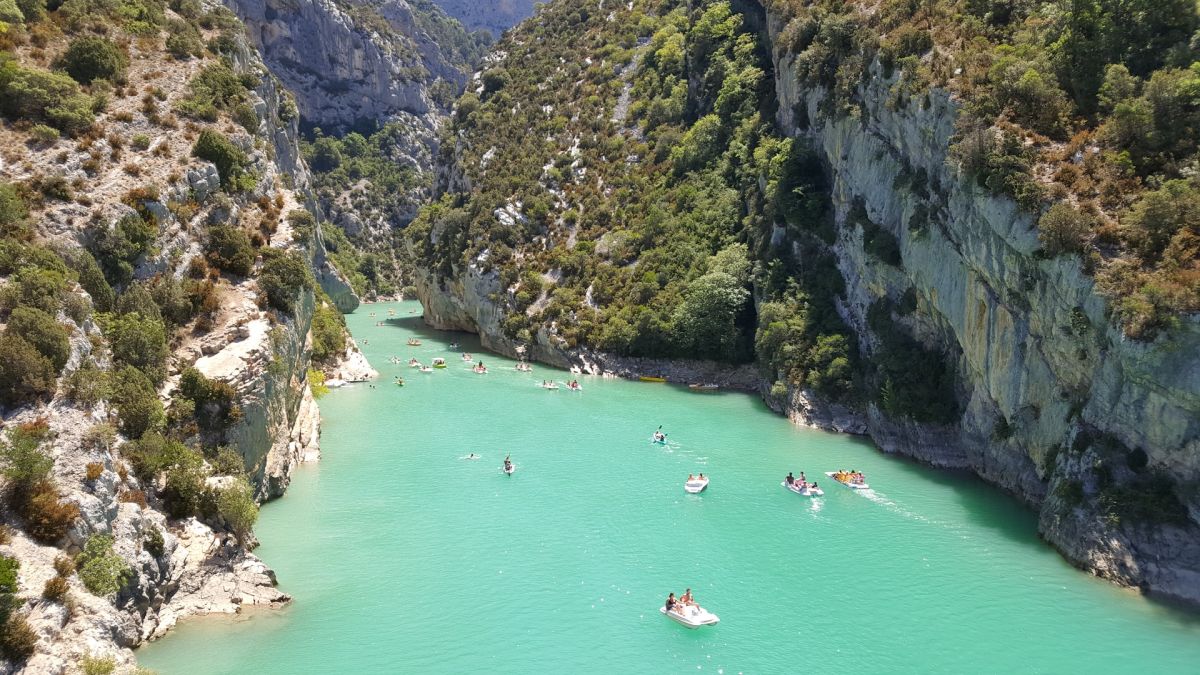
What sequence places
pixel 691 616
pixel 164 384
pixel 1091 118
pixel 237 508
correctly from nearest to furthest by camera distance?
pixel 691 616 < pixel 237 508 < pixel 164 384 < pixel 1091 118

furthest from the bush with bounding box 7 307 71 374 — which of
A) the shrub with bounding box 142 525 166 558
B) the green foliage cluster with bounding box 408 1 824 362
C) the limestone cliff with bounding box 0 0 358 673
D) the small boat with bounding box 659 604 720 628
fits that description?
the green foliage cluster with bounding box 408 1 824 362

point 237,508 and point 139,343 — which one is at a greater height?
point 139,343

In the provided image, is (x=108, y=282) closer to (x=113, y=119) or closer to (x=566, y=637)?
(x=113, y=119)

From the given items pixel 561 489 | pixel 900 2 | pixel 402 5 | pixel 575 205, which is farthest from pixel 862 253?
pixel 402 5

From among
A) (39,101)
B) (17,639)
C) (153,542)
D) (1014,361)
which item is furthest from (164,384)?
(1014,361)

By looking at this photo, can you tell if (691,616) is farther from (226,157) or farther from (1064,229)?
(226,157)

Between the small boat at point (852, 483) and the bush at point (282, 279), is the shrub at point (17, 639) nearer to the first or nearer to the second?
the bush at point (282, 279)

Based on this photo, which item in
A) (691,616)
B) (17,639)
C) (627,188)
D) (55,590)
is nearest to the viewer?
(17,639)

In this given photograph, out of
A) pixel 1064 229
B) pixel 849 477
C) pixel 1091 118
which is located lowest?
pixel 849 477
